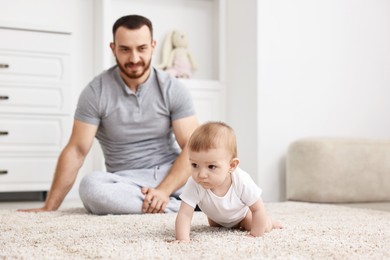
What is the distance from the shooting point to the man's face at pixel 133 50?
7.11 ft

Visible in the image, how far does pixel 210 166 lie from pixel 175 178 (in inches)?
33.0

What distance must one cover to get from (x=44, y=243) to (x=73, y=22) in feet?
7.92

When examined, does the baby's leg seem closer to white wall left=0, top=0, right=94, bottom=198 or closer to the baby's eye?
the baby's eye

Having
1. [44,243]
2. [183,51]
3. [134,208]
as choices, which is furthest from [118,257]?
[183,51]

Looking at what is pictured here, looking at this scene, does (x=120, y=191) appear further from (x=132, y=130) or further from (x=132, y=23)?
(x=132, y=23)

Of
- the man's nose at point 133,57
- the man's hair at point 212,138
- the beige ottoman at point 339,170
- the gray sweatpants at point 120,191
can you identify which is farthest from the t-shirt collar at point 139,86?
the beige ottoman at point 339,170

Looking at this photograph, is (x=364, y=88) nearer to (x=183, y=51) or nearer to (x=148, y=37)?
(x=183, y=51)

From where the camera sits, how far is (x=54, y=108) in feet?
11.0

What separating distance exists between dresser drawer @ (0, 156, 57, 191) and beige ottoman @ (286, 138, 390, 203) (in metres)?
1.31

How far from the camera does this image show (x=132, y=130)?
228 cm

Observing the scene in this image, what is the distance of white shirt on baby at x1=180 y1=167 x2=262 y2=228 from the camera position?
56.4 inches

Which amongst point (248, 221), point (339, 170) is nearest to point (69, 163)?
point (248, 221)

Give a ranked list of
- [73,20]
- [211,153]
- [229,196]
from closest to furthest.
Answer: [211,153], [229,196], [73,20]

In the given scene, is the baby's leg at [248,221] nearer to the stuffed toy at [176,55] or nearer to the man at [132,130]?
the man at [132,130]
